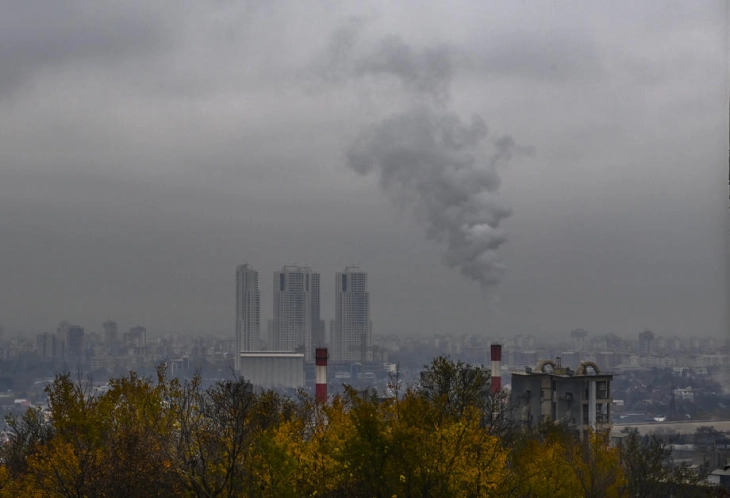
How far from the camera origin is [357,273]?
400 ft

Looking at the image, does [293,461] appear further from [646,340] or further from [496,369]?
[646,340]

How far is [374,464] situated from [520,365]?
305 feet

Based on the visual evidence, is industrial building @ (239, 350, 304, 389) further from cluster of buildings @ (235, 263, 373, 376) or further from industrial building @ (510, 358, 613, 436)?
industrial building @ (510, 358, 613, 436)

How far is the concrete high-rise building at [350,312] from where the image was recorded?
397 feet

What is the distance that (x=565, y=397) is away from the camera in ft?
96.7

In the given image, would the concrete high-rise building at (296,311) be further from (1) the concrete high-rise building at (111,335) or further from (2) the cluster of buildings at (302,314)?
(1) the concrete high-rise building at (111,335)

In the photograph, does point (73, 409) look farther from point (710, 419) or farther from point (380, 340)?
point (380, 340)

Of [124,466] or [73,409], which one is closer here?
[124,466]

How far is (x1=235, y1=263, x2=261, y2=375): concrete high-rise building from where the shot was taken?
121062 millimetres

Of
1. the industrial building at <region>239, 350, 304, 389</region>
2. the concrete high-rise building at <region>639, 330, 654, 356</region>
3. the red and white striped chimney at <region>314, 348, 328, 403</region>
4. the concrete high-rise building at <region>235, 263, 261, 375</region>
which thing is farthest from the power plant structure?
the concrete high-rise building at <region>235, 263, 261, 375</region>

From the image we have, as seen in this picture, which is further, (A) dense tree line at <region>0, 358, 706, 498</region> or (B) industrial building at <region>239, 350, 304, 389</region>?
(B) industrial building at <region>239, 350, 304, 389</region>

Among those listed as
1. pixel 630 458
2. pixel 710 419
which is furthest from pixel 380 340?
pixel 630 458

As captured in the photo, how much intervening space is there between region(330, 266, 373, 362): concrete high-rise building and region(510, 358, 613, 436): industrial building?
89.6m

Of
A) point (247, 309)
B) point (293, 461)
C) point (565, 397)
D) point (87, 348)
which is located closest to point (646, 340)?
point (247, 309)
